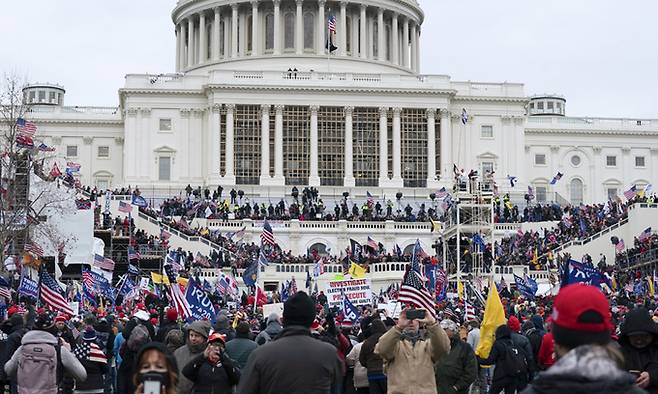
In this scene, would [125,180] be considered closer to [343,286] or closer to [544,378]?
[343,286]

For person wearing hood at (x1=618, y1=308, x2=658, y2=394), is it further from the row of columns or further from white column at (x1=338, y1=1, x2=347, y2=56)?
white column at (x1=338, y1=1, x2=347, y2=56)

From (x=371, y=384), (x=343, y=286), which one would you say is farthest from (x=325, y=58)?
(x=371, y=384)

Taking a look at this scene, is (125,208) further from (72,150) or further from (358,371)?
(358,371)

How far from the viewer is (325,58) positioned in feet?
346

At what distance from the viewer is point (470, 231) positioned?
62156mm

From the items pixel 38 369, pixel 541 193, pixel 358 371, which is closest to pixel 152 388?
pixel 38 369

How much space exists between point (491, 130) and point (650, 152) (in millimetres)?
15360


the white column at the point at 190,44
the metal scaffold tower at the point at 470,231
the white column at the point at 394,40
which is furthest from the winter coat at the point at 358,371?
the white column at the point at 190,44

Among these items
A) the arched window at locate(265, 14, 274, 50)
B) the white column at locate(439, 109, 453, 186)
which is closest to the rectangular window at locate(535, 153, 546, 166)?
the white column at locate(439, 109, 453, 186)

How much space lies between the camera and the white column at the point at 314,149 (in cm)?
9088

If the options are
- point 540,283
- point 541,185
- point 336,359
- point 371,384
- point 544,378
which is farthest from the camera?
point 541,185

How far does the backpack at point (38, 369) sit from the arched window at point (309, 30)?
95.1 m

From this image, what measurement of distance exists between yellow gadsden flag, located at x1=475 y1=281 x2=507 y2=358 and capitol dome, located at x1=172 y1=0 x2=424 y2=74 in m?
85.0

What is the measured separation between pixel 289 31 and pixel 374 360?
3704 inches
